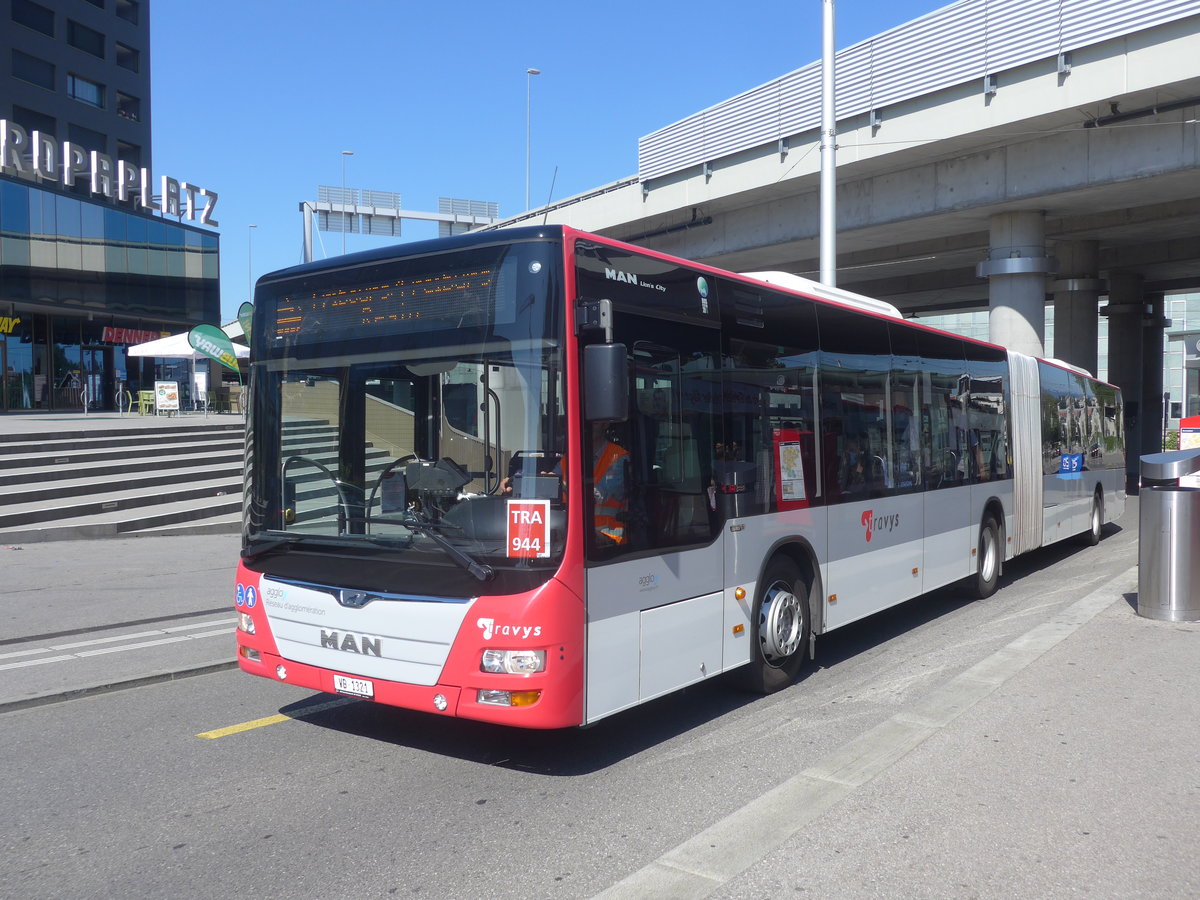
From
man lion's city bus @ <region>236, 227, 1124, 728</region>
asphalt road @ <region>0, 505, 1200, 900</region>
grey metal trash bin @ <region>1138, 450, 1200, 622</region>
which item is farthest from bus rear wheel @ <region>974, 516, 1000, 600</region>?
man lion's city bus @ <region>236, 227, 1124, 728</region>

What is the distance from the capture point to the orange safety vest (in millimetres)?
5363

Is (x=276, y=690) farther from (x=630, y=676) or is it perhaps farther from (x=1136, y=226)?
(x=1136, y=226)

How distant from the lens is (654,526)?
5777 mm

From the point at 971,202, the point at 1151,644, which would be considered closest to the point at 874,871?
the point at 1151,644

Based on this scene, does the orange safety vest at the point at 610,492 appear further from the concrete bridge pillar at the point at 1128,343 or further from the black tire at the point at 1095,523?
the concrete bridge pillar at the point at 1128,343

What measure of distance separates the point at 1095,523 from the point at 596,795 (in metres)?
13.8

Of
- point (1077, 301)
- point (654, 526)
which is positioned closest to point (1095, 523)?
point (654, 526)

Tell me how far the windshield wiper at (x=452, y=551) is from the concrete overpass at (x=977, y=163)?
647 inches

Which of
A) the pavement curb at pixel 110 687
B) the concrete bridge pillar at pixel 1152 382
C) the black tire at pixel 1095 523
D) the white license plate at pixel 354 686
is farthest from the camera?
the concrete bridge pillar at pixel 1152 382

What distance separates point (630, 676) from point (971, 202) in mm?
18509

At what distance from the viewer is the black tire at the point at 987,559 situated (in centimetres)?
1126

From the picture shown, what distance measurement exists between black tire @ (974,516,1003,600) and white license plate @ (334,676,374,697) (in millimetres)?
7649

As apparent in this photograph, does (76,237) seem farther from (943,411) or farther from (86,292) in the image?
(943,411)

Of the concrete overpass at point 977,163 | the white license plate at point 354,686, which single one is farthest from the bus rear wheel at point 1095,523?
the white license plate at point 354,686
